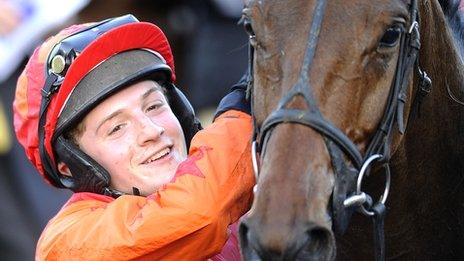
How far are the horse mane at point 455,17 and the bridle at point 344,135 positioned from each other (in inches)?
21.0

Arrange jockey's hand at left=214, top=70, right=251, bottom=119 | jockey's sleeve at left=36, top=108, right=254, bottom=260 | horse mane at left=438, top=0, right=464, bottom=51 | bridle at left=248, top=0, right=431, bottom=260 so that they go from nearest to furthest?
bridle at left=248, top=0, right=431, bottom=260
jockey's sleeve at left=36, top=108, right=254, bottom=260
jockey's hand at left=214, top=70, right=251, bottom=119
horse mane at left=438, top=0, right=464, bottom=51

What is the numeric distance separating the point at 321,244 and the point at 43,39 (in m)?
4.62

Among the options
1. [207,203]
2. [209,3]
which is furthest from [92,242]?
[209,3]

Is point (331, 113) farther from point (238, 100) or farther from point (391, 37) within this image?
point (238, 100)

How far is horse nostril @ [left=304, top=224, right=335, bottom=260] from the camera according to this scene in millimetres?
3043

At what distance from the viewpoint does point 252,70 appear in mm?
3488

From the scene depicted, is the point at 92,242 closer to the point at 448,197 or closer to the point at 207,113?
the point at 448,197

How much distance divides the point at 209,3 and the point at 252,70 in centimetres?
463

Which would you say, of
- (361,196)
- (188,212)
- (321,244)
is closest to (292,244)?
(321,244)

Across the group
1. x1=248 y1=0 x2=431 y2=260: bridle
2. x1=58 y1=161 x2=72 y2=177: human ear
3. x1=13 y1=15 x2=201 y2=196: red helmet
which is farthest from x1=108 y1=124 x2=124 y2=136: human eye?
x1=248 y1=0 x2=431 y2=260: bridle

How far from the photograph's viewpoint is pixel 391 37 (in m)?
3.33

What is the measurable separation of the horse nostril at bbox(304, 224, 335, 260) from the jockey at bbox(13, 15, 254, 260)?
648mm

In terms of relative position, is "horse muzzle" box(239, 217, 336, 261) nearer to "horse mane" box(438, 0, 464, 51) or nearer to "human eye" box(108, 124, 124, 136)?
"human eye" box(108, 124, 124, 136)

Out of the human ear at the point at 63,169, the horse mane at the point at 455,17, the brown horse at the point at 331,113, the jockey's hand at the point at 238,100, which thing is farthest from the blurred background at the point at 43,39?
the brown horse at the point at 331,113
